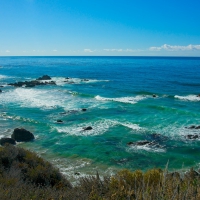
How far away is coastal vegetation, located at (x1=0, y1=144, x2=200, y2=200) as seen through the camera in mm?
9398

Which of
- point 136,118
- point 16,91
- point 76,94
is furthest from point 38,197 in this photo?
point 16,91

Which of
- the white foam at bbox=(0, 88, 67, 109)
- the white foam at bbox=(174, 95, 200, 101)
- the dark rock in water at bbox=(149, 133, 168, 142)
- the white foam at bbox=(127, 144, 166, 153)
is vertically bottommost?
the white foam at bbox=(127, 144, 166, 153)

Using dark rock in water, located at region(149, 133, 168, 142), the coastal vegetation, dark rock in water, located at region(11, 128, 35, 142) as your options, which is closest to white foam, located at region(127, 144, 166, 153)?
dark rock in water, located at region(149, 133, 168, 142)

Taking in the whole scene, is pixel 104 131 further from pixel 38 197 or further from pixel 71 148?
pixel 38 197

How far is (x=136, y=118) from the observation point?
120 ft

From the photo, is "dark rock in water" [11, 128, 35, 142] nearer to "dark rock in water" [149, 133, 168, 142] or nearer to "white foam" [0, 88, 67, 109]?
"dark rock in water" [149, 133, 168, 142]

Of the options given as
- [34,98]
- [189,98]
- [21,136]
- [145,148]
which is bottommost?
[145,148]

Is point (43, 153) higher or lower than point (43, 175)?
lower

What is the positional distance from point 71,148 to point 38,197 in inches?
641

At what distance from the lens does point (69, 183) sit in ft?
52.7

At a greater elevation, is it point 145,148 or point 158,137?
point 158,137

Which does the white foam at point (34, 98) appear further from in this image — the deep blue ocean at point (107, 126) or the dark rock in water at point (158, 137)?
the dark rock in water at point (158, 137)

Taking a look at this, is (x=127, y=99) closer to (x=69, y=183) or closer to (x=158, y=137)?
(x=158, y=137)

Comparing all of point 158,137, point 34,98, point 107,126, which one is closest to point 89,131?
point 107,126
